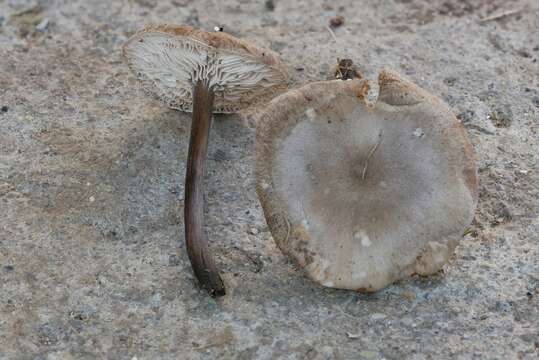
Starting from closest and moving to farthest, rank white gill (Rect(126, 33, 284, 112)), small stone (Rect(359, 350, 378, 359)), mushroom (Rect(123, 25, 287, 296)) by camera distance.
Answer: small stone (Rect(359, 350, 378, 359)), mushroom (Rect(123, 25, 287, 296)), white gill (Rect(126, 33, 284, 112))

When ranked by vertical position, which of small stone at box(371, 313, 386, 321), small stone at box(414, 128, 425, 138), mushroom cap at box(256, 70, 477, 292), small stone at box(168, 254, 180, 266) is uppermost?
small stone at box(414, 128, 425, 138)

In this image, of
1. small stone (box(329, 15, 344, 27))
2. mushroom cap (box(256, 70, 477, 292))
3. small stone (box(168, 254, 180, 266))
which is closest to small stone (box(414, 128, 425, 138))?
mushroom cap (box(256, 70, 477, 292))

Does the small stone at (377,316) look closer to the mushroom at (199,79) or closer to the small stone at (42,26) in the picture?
the mushroom at (199,79)

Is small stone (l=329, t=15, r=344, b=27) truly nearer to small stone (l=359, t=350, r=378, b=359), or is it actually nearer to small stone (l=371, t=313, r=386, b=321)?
small stone (l=371, t=313, r=386, b=321)

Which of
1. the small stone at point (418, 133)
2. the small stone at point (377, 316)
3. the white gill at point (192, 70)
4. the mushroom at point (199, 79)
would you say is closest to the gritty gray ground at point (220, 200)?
the small stone at point (377, 316)

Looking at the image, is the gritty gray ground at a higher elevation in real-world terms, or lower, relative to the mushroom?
lower

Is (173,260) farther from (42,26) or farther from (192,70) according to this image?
(42,26)
